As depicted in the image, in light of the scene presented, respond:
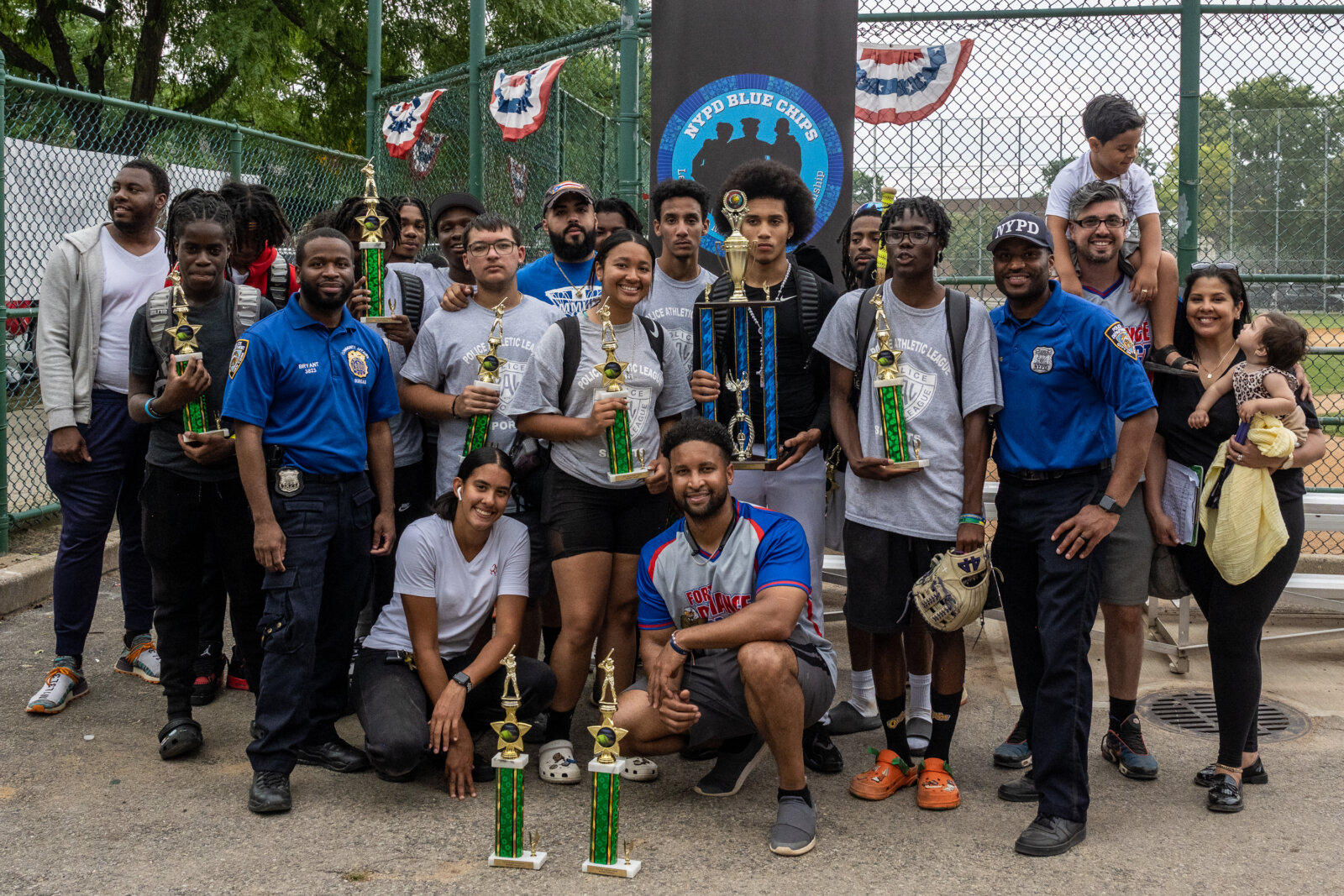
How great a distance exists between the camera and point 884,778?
424cm

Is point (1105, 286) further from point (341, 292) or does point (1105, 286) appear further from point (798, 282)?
point (341, 292)

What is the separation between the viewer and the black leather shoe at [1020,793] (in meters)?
4.23

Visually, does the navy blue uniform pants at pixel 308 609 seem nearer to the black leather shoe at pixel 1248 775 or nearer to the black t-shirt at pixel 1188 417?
the black t-shirt at pixel 1188 417

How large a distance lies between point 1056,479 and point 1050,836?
116cm

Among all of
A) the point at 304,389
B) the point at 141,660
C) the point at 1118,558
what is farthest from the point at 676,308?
the point at 141,660

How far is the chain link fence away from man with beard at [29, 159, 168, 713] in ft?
6.43

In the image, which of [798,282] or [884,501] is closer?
[884,501]

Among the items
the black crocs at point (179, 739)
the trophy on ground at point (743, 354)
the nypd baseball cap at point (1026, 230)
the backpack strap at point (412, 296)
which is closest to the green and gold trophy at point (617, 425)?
the trophy on ground at point (743, 354)

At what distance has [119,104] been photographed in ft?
23.6

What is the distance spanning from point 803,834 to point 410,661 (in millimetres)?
1599

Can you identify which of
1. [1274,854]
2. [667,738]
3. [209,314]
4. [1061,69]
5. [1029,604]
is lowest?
[1274,854]

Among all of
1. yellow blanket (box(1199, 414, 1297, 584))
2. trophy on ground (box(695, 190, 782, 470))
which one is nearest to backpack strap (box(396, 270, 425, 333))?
trophy on ground (box(695, 190, 782, 470))

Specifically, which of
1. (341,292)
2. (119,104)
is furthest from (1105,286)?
(119,104)

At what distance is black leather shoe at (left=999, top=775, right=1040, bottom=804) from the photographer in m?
4.23
